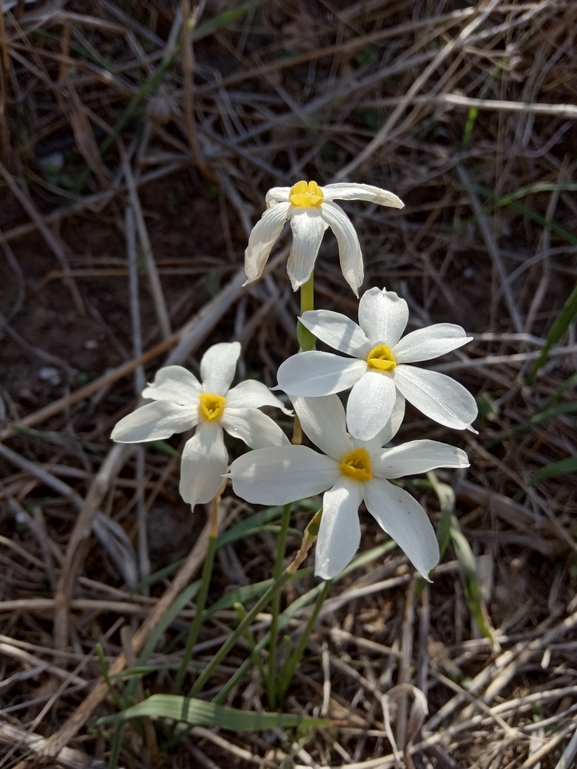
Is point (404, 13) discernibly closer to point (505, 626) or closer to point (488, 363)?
point (488, 363)

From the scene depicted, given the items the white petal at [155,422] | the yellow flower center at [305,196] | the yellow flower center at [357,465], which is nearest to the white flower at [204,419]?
the white petal at [155,422]

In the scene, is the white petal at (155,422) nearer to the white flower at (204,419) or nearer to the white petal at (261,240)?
the white flower at (204,419)

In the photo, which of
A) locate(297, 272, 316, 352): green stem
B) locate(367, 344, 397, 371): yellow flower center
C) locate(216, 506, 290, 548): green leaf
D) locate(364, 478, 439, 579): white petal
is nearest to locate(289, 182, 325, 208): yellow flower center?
locate(297, 272, 316, 352): green stem

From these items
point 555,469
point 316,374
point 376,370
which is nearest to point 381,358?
point 376,370

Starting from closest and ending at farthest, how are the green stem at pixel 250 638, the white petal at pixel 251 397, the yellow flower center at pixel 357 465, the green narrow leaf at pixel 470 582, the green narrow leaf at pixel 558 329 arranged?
the yellow flower center at pixel 357 465 < the white petal at pixel 251 397 < the green stem at pixel 250 638 < the green narrow leaf at pixel 470 582 < the green narrow leaf at pixel 558 329

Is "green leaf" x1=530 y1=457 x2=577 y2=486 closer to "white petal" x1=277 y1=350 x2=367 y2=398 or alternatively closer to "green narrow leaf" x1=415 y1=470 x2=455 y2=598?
"green narrow leaf" x1=415 y1=470 x2=455 y2=598
